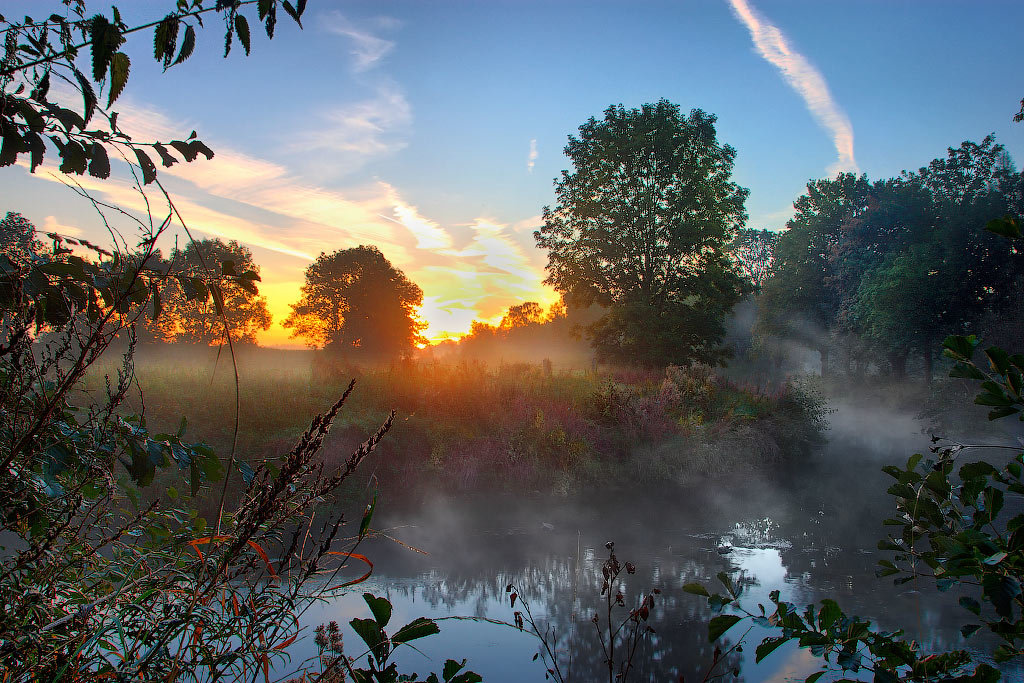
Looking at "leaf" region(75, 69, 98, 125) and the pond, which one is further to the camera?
the pond

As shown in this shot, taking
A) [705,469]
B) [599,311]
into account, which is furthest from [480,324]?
[705,469]

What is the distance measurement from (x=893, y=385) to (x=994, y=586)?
1101 inches

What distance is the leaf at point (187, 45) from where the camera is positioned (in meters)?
1.38

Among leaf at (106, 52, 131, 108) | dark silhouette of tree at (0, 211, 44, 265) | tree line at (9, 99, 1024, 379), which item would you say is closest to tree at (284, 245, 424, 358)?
tree line at (9, 99, 1024, 379)

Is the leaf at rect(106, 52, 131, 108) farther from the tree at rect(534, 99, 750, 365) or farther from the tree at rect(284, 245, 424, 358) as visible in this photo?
the tree at rect(284, 245, 424, 358)

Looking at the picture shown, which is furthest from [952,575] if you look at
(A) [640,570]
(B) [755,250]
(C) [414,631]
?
(B) [755,250]

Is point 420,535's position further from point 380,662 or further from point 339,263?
point 339,263

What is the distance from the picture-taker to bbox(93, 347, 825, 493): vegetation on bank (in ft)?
29.4

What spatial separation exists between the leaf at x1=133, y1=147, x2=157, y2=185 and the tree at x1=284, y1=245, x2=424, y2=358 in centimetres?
3022

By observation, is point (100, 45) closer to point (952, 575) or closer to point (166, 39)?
point (166, 39)

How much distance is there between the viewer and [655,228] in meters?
21.0

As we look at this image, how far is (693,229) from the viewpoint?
20.1 meters

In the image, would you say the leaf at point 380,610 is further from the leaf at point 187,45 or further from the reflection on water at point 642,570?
the reflection on water at point 642,570

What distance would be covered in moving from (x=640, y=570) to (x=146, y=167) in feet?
19.9
